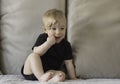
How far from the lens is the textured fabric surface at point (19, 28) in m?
1.84

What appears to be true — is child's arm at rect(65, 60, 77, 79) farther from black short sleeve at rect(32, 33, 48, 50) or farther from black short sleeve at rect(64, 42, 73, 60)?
black short sleeve at rect(32, 33, 48, 50)

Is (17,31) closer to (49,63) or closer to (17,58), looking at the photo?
(17,58)

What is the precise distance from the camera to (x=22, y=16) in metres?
1.87

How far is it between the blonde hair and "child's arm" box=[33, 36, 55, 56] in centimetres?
7

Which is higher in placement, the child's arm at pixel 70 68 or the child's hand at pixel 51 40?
the child's hand at pixel 51 40

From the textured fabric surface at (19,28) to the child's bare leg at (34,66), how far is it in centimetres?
13

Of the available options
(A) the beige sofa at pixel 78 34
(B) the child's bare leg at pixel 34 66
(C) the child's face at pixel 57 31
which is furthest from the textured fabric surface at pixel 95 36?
(B) the child's bare leg at pixel 34 66

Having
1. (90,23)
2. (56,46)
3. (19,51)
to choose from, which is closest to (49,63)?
(56,46)

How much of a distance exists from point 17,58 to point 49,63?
21cm

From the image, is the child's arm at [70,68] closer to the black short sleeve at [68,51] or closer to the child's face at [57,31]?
the black short sleeve at [68,51]

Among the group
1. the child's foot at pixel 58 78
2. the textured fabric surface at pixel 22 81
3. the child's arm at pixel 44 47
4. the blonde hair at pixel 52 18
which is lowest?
the textured fabric surface at pixel 22 81

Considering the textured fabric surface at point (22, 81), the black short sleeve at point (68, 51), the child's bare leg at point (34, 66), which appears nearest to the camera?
the textured fabric surface at point (22, 81)

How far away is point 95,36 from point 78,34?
10 centimetres

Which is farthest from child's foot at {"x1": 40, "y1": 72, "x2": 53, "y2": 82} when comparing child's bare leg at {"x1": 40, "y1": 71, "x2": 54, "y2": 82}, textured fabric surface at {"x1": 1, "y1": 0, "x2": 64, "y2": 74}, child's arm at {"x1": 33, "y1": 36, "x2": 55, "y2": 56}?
textured fabric surface at {"x1": 1, "y1": 0, "x2": 64, "y2": 74}
